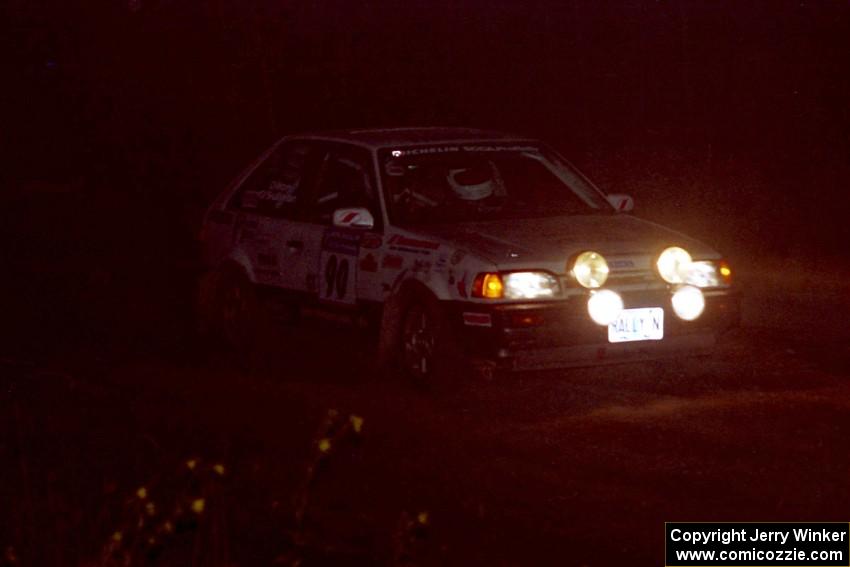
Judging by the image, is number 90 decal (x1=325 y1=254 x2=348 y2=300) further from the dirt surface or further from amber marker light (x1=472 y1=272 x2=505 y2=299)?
amber marker light (x1=472 y1=272 x2=505 y2=299)

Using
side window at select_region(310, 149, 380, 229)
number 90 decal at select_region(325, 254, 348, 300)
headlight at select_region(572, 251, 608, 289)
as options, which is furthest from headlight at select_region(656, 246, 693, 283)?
number 90 decal at select_region(325, 254, 348, 300)

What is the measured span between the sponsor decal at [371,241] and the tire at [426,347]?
48 centimetres

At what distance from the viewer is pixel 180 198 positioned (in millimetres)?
25672

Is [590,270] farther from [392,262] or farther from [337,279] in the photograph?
[337,279]

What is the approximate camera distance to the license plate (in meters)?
9.27

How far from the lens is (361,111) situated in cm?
3039

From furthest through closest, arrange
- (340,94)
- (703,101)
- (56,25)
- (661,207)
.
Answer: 1. (56,25)
2. (340,94)
3. (703,101)
4. (661,207)

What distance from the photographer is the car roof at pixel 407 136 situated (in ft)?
35.1

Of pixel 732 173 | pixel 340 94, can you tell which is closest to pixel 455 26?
pixel 340 94

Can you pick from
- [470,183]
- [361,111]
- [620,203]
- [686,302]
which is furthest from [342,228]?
[361,111]

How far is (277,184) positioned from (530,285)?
267cm

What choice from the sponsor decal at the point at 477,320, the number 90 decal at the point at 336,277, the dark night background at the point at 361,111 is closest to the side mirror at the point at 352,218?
the number 90 decal at the point at 336,277

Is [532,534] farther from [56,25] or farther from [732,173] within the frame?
[56,25]

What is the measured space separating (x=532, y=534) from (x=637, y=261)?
3.19 meters
